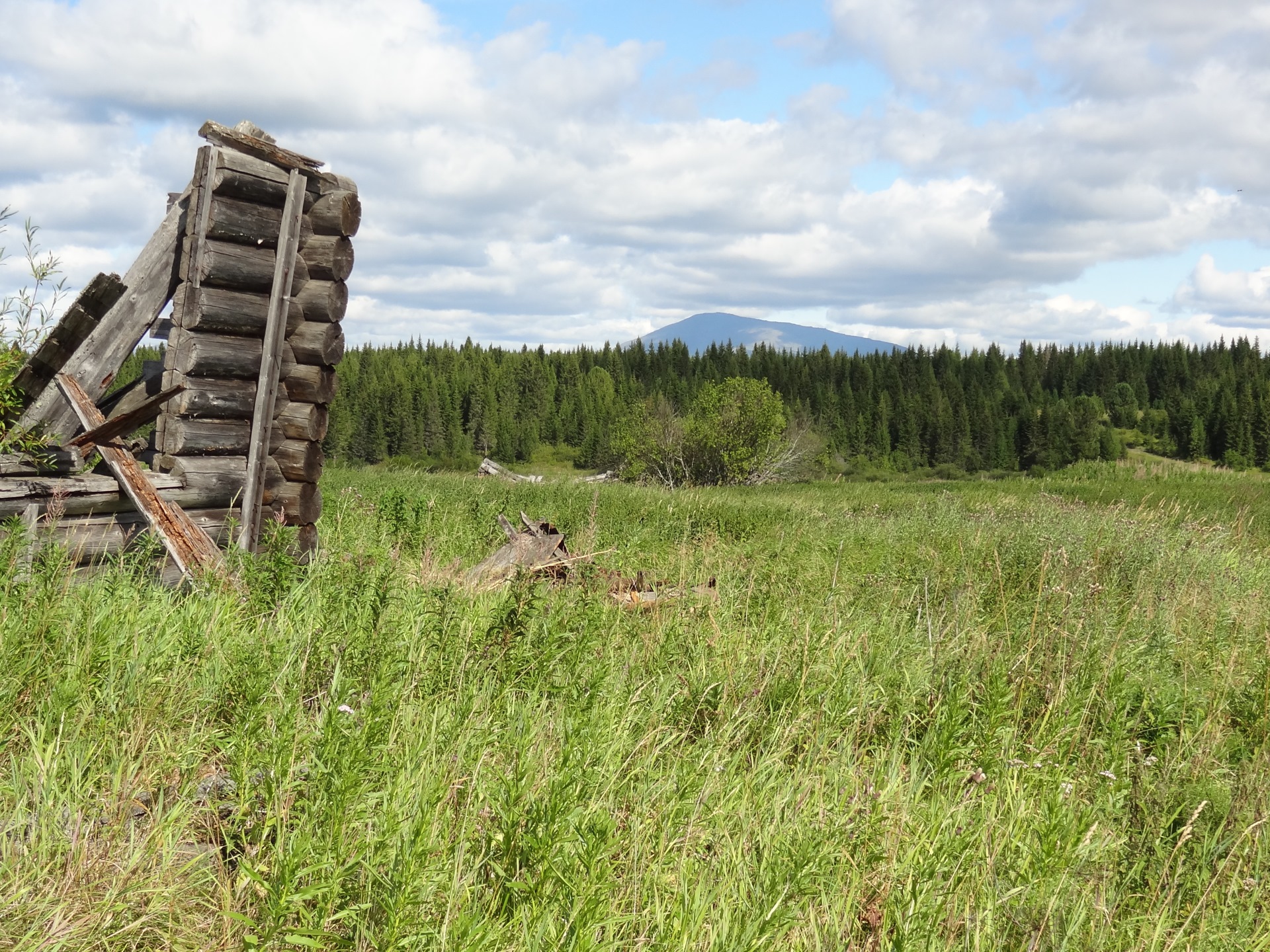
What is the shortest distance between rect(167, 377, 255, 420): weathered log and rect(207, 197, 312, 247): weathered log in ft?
3.46

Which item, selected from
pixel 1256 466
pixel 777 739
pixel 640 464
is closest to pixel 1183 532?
pixel 777 739

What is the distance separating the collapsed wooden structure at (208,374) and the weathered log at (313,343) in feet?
0.04

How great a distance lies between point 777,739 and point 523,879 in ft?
6.08

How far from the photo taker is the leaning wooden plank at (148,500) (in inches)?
225

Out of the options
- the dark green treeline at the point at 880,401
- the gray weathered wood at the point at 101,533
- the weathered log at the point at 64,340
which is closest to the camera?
the gray weathered wood at the point at 101,533

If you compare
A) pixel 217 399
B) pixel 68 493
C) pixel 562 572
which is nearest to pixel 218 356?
pixel 217 399

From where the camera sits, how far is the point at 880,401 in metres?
100

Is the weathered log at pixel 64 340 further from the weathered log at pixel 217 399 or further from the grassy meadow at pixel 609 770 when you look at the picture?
the grassy meadow at pixel 609 770

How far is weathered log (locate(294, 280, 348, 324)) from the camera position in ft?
23.0

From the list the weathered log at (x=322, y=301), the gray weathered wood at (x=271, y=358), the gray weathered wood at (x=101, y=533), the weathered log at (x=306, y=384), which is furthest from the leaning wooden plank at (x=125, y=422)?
the weathered log at (x=322, y=301)

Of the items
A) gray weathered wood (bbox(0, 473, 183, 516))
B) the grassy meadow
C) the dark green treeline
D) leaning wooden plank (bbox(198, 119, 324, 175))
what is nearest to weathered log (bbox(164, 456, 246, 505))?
gray weathered wood (bbox(0, 473, 183, 516))

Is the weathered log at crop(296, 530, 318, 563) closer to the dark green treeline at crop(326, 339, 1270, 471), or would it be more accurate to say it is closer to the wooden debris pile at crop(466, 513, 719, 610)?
the wooden debris pile at crop(466, 513, 719, 610)

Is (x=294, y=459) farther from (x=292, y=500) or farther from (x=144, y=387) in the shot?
(x=144, y=387)

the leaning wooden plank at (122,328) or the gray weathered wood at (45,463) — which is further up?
the leaning wooden plank at (122,328)
